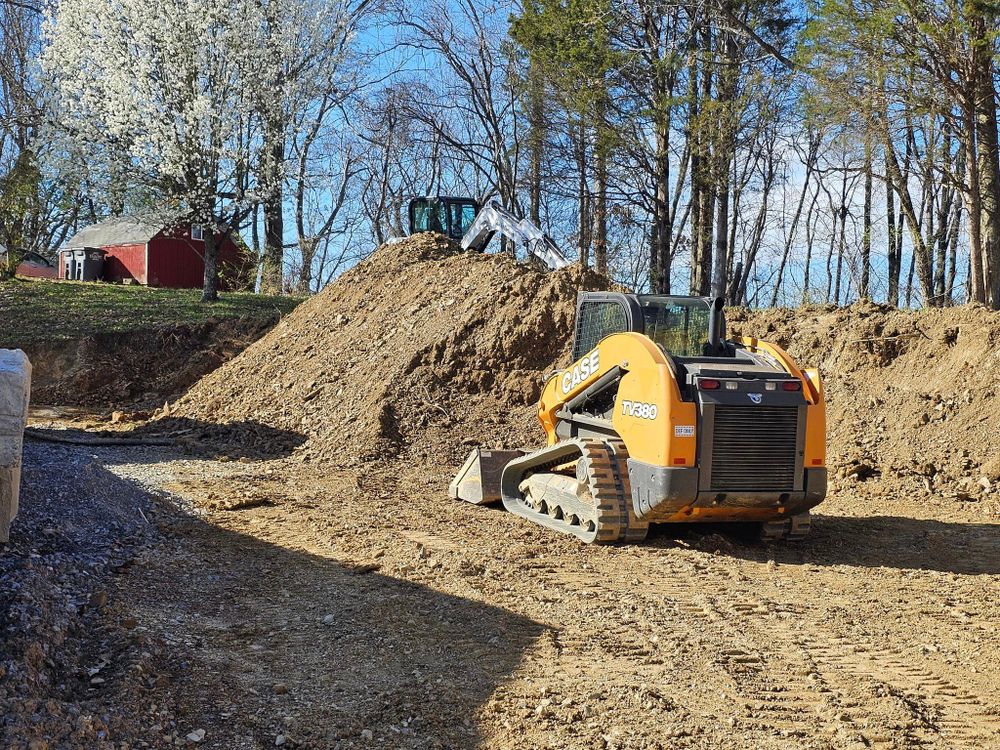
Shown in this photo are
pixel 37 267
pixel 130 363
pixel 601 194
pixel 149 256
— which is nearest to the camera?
pixel 130 363

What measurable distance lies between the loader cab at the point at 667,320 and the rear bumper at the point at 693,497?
1315 mm

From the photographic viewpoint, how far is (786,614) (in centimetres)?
665

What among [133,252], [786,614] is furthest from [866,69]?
[133,252]

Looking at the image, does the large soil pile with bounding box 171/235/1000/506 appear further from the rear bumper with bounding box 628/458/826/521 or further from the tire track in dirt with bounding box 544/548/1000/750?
the tire track in dirt with bounding box 544/548/1000/750

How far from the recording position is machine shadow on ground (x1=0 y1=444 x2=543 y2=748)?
4676 millimetres

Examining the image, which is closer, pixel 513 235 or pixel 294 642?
pixel 294 642

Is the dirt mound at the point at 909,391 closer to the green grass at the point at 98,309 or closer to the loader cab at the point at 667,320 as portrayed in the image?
the loader cab at the point at 667,320

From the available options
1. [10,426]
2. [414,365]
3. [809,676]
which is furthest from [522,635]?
[414,365]

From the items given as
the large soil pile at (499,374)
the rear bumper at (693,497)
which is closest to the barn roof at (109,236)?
the large soil pile at (499,374)

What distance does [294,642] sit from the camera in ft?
19.3

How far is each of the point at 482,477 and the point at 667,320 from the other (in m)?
2.64

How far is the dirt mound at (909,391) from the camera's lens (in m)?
11.7

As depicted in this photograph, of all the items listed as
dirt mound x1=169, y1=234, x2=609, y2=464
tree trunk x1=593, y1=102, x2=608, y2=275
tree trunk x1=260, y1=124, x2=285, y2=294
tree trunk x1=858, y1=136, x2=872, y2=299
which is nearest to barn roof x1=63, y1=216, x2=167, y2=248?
tree trunk x1=260, y1=124, x2=285, y2=294

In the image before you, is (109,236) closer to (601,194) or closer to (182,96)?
(182,96)
